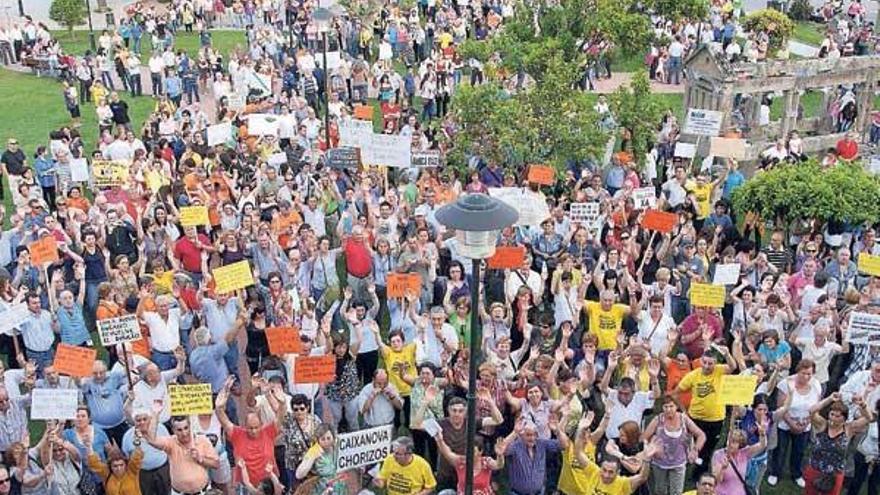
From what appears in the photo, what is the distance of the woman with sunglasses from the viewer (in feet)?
30.0

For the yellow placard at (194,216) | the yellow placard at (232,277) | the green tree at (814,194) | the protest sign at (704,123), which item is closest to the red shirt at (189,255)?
the yellow placard at (194,216)

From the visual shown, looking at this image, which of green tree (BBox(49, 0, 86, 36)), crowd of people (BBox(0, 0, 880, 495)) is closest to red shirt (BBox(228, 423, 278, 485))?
crowd of people (BBox(0, 0, 880, 495))

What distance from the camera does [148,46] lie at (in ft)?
112

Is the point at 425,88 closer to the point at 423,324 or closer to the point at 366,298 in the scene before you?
the point at 366,298

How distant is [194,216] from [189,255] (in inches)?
20.5

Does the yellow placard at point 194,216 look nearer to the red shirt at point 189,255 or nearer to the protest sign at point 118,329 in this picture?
the red shirt at point 189,255

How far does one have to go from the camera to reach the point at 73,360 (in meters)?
9.42

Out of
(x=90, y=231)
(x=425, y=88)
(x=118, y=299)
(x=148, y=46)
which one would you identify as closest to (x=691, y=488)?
(x=118, y=299)

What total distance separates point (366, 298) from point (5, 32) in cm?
2536

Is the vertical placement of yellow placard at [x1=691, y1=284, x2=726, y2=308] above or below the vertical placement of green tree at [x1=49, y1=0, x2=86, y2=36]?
below

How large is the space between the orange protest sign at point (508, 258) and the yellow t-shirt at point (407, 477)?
394cm

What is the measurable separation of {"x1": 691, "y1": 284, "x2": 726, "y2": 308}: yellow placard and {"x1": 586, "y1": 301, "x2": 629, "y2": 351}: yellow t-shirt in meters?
0.78

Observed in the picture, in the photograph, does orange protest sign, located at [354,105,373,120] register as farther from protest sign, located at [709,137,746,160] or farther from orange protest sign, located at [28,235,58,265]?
orange protest sign, located at [28,235,58,265]

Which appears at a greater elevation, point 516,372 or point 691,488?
point 516,372
